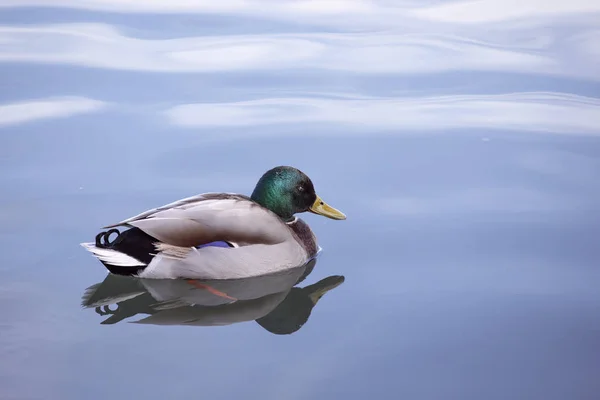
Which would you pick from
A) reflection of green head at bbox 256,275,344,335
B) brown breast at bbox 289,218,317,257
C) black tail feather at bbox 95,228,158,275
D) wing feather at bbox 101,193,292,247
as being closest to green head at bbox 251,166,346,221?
brown breast at bbox 289,218,317,257

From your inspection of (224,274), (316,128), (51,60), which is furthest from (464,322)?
(51,60)

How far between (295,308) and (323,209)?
116 centimetres

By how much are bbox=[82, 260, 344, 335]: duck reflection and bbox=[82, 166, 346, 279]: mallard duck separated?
0.07 meters

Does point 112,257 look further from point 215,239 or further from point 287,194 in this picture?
point 287,194

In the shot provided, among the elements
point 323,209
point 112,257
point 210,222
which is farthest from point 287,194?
point 112,257

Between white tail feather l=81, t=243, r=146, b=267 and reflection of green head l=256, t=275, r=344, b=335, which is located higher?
white tail feather l=81, t=243, r=146, b=267

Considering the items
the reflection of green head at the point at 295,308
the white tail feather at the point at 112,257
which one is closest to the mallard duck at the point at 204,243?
the white tail feather at the point at 112,257

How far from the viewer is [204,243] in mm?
5816

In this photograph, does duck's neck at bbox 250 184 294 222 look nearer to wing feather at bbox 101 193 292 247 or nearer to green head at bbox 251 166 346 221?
green head at bbox 251 166 346 221

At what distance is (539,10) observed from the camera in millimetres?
11633

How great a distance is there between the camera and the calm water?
4.63 m

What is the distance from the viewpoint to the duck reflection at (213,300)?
521cm

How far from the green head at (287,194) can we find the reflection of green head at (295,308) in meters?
0.74

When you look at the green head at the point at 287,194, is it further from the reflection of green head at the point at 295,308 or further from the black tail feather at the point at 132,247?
the black tail feather at the point at 132,247
